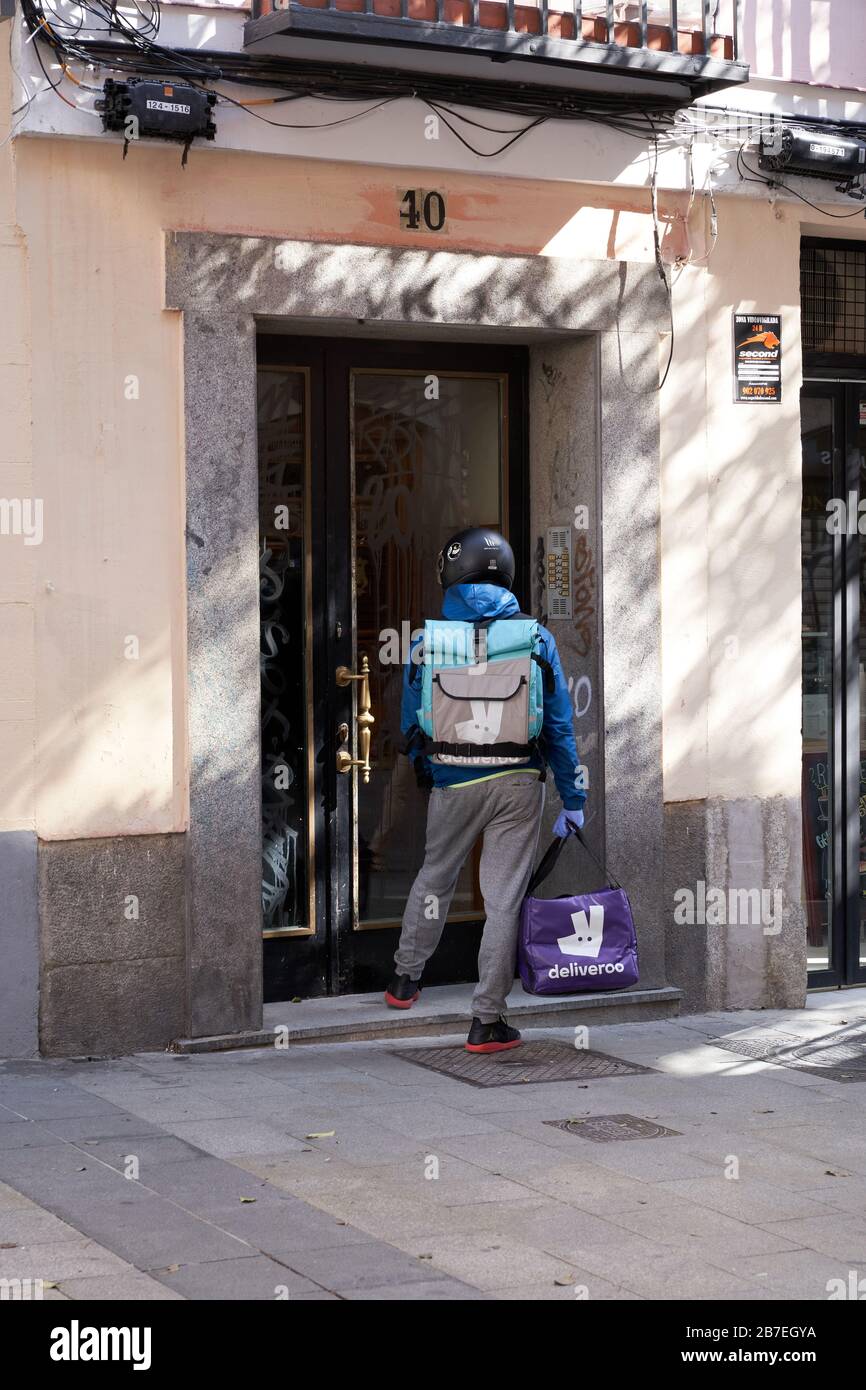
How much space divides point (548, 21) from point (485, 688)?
112 inches

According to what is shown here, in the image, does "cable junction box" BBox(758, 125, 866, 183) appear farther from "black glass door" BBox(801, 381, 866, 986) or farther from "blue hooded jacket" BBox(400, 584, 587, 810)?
"blue hooded jacket" BBox(400, 584, 587, 810)

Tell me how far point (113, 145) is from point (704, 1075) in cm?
437

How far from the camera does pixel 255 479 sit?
24.8 ft

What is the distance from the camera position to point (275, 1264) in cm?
491

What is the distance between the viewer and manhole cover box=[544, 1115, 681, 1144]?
6410 mm

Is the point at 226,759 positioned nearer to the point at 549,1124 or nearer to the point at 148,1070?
the point at 148,1070

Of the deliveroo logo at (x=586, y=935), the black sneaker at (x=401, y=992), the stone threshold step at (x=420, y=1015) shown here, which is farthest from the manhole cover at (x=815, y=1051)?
the black sneaker at (x=401, y=992)

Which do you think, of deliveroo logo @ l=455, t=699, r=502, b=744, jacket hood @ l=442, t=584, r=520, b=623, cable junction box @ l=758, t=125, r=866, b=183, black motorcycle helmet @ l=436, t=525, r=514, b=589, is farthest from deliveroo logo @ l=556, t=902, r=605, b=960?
cable junction box @ l=758, t=125, r=866, b=183

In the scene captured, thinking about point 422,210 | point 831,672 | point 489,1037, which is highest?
point 422,210

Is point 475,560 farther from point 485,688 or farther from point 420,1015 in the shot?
point 420,1015

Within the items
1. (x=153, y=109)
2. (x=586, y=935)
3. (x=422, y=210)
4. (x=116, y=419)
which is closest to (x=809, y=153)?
(x=422, y=210)

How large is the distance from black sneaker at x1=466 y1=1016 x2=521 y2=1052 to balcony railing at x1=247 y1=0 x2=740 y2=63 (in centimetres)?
394

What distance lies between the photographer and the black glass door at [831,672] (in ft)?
30.2

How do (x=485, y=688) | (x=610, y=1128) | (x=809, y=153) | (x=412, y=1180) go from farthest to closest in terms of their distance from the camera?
(x=809, y=153), (x=485, y=688), (x=610, y=1128), (x=412, y=1180)
